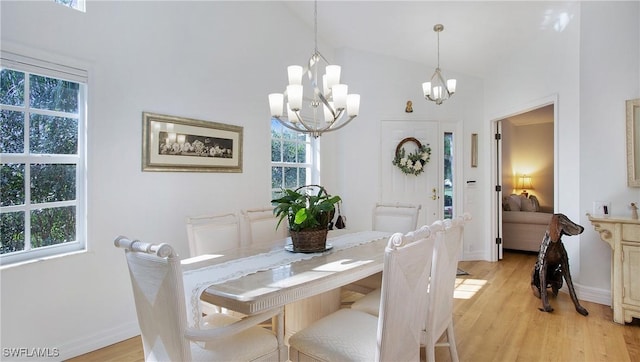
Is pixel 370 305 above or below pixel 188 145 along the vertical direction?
below

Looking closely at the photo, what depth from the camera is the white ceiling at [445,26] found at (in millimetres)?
3591

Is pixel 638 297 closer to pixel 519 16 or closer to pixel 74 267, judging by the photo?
pixel 519 16

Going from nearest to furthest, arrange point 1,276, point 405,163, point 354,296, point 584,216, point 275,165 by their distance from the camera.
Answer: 1. point 1,276
2. point 584,216
3. point 354,296
4. point 275,165
5. point 405,163

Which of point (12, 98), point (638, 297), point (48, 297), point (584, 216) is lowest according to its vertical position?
point (638, 297)

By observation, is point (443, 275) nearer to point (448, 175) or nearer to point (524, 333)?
point (524, 333)

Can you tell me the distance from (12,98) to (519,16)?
4.49 meters

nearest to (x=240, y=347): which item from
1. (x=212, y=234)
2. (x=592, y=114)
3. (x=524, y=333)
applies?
(x=212, y=234)

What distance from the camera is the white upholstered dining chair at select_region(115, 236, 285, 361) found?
1281 mm

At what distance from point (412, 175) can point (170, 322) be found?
13.8 feet

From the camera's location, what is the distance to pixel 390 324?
144 centimetres

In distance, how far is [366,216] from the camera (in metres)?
5.01

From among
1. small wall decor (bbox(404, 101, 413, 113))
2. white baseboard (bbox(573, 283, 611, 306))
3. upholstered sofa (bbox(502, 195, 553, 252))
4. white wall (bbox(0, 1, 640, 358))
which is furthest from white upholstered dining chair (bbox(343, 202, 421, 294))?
upholstered sofa (bbox(502, 195, 553, 252))

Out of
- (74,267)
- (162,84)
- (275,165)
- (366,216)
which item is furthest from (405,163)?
(74,267)

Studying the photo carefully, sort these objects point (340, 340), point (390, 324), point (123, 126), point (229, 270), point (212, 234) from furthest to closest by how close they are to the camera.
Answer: point (123, 126) < point (212, 234) < point (229, 270) < point (340, 340) < point (390, 324)
